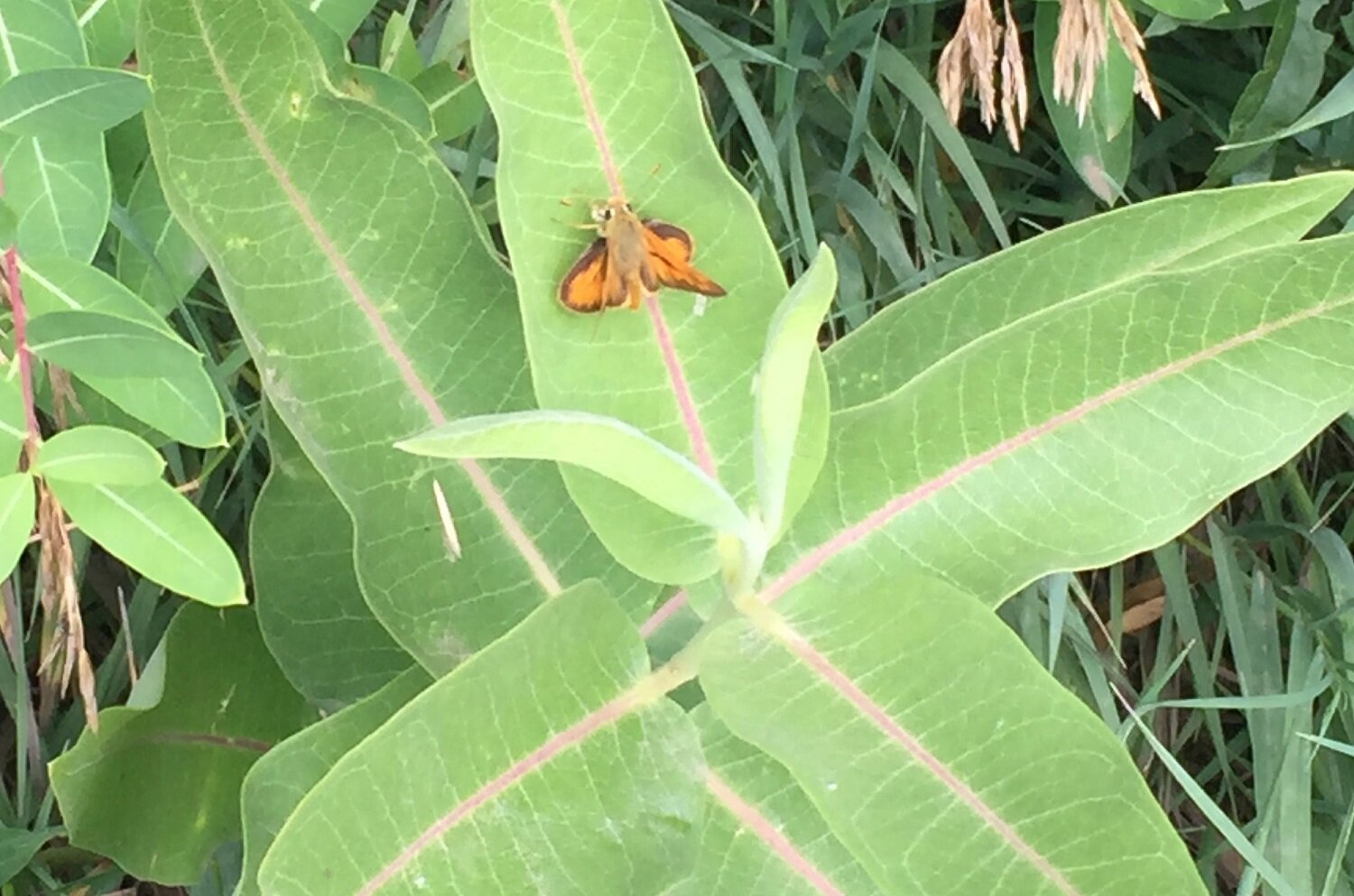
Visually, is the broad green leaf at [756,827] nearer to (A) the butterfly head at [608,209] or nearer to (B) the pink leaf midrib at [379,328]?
(B) the pink leaf midrib at [379,328]

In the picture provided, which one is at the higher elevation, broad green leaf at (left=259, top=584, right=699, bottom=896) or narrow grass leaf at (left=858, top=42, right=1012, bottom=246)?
narrow grass leaf at (left=858, top=42, right=1012, bottom=246)

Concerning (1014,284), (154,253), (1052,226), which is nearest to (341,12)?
(154,253)

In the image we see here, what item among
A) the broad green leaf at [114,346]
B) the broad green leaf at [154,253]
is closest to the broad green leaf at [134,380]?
the broad green leaf at [114,346]

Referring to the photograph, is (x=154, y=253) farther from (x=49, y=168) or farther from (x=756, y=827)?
(x=756, y=827)

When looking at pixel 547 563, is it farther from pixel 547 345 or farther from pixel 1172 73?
pixel 1172 73

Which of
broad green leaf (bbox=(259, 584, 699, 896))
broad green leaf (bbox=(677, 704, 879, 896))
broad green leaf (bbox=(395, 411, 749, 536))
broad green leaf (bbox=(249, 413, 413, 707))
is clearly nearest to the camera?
broad green leaf (bbox=(395, 411, 749, 536))

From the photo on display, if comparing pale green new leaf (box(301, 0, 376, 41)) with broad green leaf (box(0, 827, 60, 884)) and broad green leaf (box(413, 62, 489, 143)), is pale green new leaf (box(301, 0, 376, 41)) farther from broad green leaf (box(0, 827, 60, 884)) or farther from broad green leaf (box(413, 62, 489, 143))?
broad green leaf (box(0, 827, 60, 884))

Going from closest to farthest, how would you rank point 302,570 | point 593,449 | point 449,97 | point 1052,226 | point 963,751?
point 593,449 → point 963,751 → point 302,570 → point 449,97 → point 1052,226

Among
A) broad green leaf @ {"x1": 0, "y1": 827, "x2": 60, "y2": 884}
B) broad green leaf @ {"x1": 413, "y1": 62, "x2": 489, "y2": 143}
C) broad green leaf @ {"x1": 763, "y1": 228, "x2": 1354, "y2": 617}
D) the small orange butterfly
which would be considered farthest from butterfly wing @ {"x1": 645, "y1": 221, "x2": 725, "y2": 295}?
broad green leaf @ {"x1": 0, "y1": 827, "x2": 60, "y2": 884}

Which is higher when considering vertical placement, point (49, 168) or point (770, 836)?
point (49, 168)
